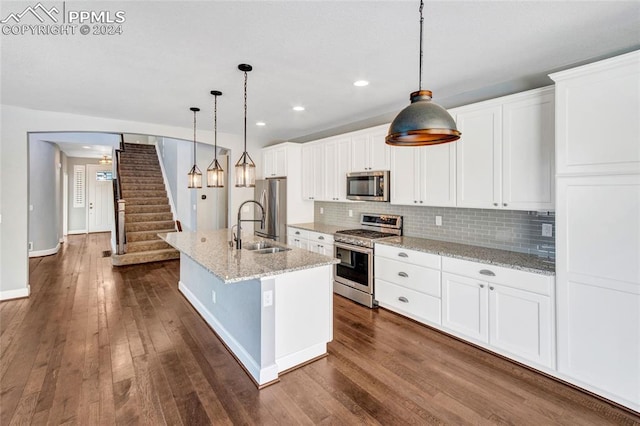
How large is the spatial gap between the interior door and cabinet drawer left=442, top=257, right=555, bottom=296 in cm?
1151

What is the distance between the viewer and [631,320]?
80.0 inches

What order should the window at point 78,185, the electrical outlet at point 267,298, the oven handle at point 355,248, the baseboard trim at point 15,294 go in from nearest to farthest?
1. the electrical outlet at point 267,298
2. the oven handle at point 355,248
3. the baseboard trim at point 15,294
4. the window at point 78,185

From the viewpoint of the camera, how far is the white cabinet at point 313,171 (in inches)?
202

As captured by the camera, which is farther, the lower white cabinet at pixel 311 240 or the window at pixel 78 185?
the window at pixel 78 185

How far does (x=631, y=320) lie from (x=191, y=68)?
3924mm

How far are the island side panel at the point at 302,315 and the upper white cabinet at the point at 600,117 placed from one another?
214 centimetres

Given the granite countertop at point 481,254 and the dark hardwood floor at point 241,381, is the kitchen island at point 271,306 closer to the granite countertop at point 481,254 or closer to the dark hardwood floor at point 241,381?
the dark hardwood floor at point 241,381

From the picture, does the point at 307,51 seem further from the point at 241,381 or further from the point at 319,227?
the point at 319,227

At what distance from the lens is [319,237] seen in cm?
470

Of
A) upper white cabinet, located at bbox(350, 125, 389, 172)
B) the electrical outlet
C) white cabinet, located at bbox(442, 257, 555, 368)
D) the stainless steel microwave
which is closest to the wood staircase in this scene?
the stainless steel microwave

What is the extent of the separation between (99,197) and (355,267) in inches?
425

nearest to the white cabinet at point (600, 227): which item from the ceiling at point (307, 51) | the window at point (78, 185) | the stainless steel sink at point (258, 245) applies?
the ceiling at point (307, 51)

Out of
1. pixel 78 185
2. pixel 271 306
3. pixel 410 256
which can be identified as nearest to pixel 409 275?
pixel 410 256

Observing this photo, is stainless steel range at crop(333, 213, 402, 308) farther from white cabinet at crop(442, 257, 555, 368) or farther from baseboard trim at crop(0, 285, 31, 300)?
baseboard trim at crop(0, 285, 31, 300)
